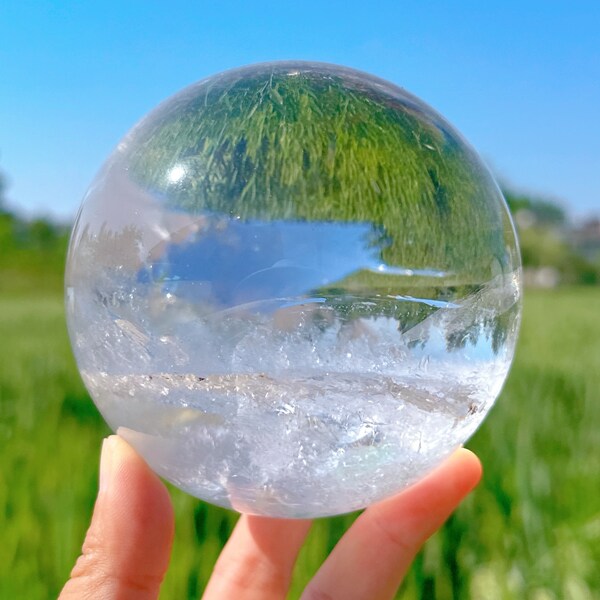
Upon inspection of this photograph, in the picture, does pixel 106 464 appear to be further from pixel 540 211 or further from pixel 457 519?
pixel 540 211

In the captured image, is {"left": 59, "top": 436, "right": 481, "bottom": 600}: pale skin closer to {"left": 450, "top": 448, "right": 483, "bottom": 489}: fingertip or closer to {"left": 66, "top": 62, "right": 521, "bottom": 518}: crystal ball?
{"left": 450, "top": 448, "right": 483, "bottom": 489}: fingertip

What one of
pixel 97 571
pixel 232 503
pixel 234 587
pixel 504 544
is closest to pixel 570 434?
pixel 504 544

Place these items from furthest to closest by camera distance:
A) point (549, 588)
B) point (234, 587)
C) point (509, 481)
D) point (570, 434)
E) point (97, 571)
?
point (570, 434) → point (509, 481) → point (549, 588) → point (234, 587) → point (97, 571)

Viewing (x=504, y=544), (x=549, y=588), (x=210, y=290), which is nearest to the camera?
(x=210, y=290)

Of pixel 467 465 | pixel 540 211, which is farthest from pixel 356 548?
pixel 540 211

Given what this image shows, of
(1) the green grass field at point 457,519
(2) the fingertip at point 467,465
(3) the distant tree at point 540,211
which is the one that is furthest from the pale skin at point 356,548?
(3) the distant tree at point 540,211

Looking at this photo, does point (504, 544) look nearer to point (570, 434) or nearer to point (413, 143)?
point (570, 434)

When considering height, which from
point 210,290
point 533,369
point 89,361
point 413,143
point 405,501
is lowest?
point 533,369
